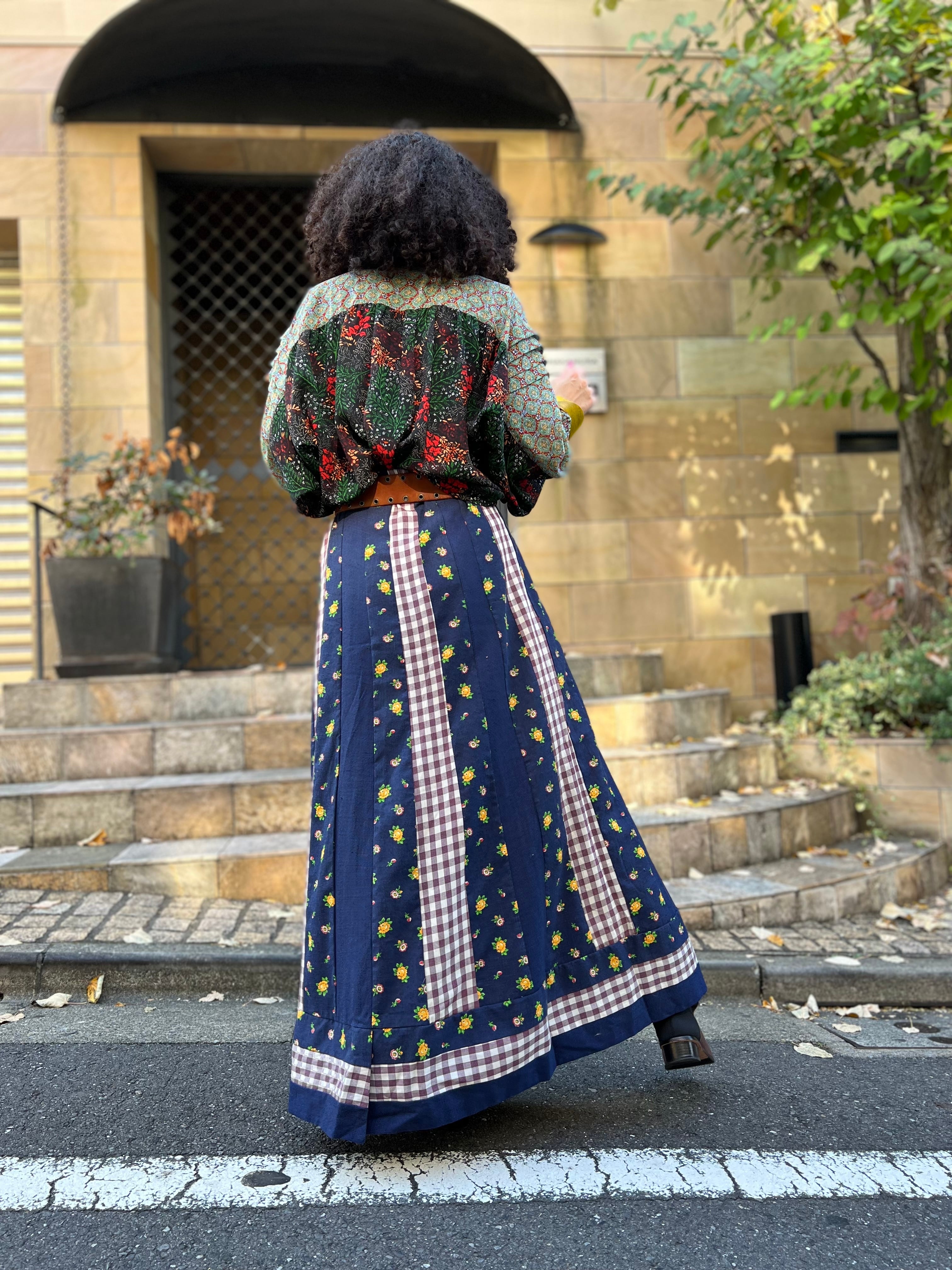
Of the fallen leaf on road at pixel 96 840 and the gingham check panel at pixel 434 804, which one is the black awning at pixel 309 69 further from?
the gingham check panel at pixel 434 804

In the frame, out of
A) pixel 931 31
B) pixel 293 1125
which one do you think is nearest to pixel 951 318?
pixel 931 31

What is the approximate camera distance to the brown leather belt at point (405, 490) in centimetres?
232

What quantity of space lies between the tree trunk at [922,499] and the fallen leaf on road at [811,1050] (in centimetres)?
361

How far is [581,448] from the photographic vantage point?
677cm

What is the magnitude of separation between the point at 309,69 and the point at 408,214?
5.33m

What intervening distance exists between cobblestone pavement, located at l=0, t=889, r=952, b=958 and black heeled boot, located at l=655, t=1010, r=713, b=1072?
1285 millimetres

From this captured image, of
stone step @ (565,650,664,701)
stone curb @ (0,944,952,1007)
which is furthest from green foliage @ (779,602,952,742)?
stone curb @ (0,944,952,1007)

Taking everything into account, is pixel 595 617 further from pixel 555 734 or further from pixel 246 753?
pixel 555 734

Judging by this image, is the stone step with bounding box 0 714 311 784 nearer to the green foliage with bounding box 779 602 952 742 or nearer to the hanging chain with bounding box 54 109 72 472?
the hanging chain with bounding box 54 109 72 472

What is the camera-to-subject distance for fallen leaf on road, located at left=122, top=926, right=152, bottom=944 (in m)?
3.42

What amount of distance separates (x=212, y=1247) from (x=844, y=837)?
3969mm

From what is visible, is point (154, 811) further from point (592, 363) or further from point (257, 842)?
point (592, 363)

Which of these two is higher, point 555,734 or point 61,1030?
point 555,734

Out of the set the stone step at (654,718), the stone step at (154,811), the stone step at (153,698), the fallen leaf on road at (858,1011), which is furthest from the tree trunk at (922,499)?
the stone step at (154,811)
